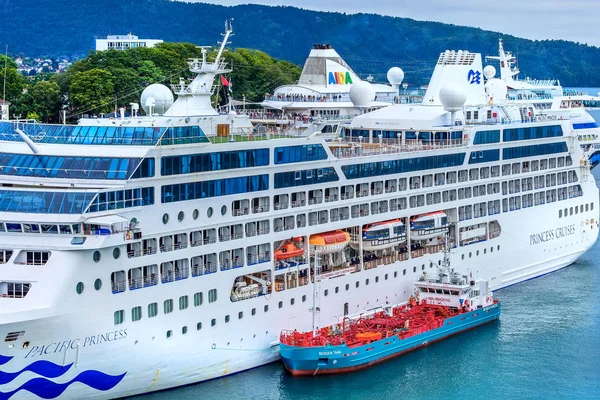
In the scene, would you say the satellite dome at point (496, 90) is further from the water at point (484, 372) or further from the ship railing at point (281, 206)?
the ship railing at point (281, 206)

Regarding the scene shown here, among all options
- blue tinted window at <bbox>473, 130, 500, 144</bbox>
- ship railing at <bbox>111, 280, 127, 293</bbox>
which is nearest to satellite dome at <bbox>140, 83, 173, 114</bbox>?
ship railing at <bbox>111, 280, 127, 293</bbox>

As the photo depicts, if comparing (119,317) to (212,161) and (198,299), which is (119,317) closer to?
(198,299)

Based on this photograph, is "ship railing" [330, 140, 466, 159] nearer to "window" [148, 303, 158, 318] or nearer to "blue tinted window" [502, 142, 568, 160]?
"blue tinted window" [502, 142, 568, 160]

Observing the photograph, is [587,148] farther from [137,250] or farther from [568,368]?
[137,250]

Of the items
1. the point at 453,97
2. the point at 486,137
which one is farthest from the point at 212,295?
the point at 486,137

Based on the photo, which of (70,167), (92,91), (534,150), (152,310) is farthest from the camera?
(92,91)

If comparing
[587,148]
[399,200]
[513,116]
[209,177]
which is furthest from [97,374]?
[587,148]
